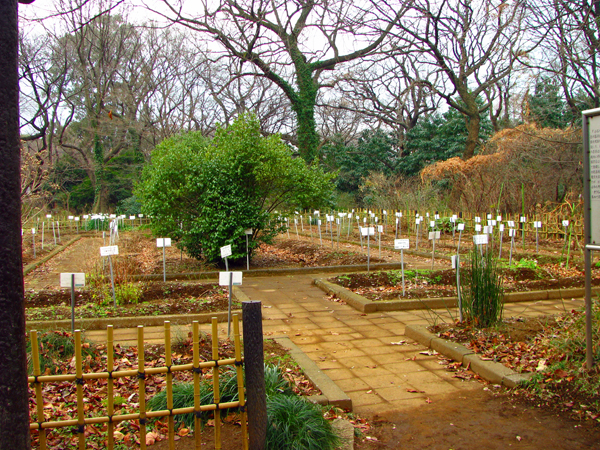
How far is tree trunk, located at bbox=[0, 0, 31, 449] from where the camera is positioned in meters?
1.72

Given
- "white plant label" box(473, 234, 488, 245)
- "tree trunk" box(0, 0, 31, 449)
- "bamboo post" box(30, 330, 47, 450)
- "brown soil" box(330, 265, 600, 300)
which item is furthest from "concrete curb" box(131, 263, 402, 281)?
"tree trunk" box(0, 0, 31, 449)

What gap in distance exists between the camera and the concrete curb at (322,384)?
3525 millimetres

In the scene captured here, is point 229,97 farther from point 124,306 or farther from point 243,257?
point 124,306

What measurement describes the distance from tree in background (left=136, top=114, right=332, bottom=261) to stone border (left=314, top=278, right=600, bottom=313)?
10.0 feet

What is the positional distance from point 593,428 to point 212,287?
231 inches

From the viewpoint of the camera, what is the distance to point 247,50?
19312mm

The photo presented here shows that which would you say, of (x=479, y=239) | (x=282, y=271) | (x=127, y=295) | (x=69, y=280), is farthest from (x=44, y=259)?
(x=479, y=239)

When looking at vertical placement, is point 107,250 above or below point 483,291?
above

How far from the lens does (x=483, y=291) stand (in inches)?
198

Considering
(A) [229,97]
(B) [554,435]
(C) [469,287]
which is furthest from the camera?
(A) [229,97]

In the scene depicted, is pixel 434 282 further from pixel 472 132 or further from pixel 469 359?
pixel 472 132

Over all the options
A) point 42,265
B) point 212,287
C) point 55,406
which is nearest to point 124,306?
point 212,287

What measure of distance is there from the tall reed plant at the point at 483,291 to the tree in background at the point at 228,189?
5.79 metres

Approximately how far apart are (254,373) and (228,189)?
7788mm
